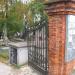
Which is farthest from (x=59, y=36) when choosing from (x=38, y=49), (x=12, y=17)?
(x=12, y=17)

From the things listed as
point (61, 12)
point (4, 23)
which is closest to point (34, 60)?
point (61, 12)

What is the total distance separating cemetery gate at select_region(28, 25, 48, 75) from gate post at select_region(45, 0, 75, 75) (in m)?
0.80

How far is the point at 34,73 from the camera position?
6609mm

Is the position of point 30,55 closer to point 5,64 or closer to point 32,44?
point 32,44

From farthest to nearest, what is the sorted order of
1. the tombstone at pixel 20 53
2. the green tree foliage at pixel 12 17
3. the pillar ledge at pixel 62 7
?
the green tree foliage at pixel 12 17 < the tombstone at pixel 20 53 < the pillar ledge at pixel 62 7

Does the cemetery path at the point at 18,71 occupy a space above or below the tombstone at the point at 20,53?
below

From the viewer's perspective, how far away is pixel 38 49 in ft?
22.6

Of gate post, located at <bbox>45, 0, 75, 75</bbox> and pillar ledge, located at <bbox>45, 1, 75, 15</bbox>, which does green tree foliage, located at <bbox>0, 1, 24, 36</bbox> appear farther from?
pillar ledge, located at <bbox>45, 1, 75, 15</bbox>

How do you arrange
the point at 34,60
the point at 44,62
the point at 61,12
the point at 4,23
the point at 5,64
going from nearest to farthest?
the point at 61,12, the point at 44,62, the point at 34,60, the point at 5,64, the point at 4,23

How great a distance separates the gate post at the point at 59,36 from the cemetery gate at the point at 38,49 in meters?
0.80

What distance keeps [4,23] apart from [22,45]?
16.8ft

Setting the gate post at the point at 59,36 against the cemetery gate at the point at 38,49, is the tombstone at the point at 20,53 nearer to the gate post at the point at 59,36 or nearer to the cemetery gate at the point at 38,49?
the cemetery gate at the point at 38,49

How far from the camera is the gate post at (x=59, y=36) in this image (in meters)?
4.88

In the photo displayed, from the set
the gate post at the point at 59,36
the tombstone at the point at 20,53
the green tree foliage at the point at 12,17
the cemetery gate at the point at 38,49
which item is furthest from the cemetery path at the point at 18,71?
the green tree foliage at the point at 12,17
